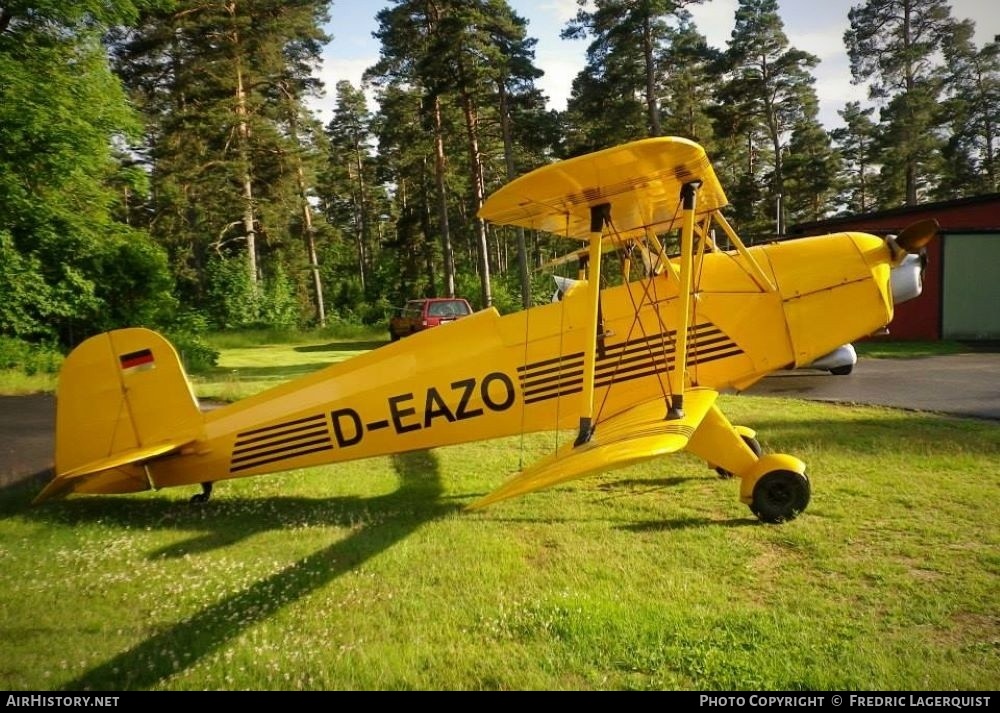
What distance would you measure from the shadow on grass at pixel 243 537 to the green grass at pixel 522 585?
20 mm

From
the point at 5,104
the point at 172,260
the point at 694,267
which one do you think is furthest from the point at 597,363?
the point at 172,260

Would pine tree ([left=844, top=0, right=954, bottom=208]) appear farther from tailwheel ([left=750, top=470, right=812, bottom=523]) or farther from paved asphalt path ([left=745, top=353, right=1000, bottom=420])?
tailwheel ([left=750, top=470, right=812, bottom=523])

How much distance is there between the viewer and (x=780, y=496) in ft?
15.2

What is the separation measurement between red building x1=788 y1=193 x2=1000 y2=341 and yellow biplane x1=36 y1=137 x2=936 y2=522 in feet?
52.5

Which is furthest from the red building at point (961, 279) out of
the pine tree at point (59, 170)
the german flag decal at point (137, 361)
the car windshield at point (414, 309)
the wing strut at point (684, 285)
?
the pine tree at point (59, 170)

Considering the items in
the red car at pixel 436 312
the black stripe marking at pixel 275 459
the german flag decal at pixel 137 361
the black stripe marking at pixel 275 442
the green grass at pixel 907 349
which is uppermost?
the german flag decal at pixel 137 361

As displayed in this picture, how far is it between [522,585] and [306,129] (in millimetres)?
33616

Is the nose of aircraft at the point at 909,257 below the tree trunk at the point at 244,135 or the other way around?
below

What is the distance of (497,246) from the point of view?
50000 mm

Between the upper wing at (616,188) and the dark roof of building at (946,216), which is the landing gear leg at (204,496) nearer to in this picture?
the upper wing at (616,188)

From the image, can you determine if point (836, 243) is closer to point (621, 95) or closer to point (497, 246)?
point (621, 95)

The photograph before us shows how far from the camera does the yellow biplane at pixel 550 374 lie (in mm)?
4883

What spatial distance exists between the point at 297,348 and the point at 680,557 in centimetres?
2180

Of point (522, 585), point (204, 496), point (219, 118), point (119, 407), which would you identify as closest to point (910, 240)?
point (522, 585)
